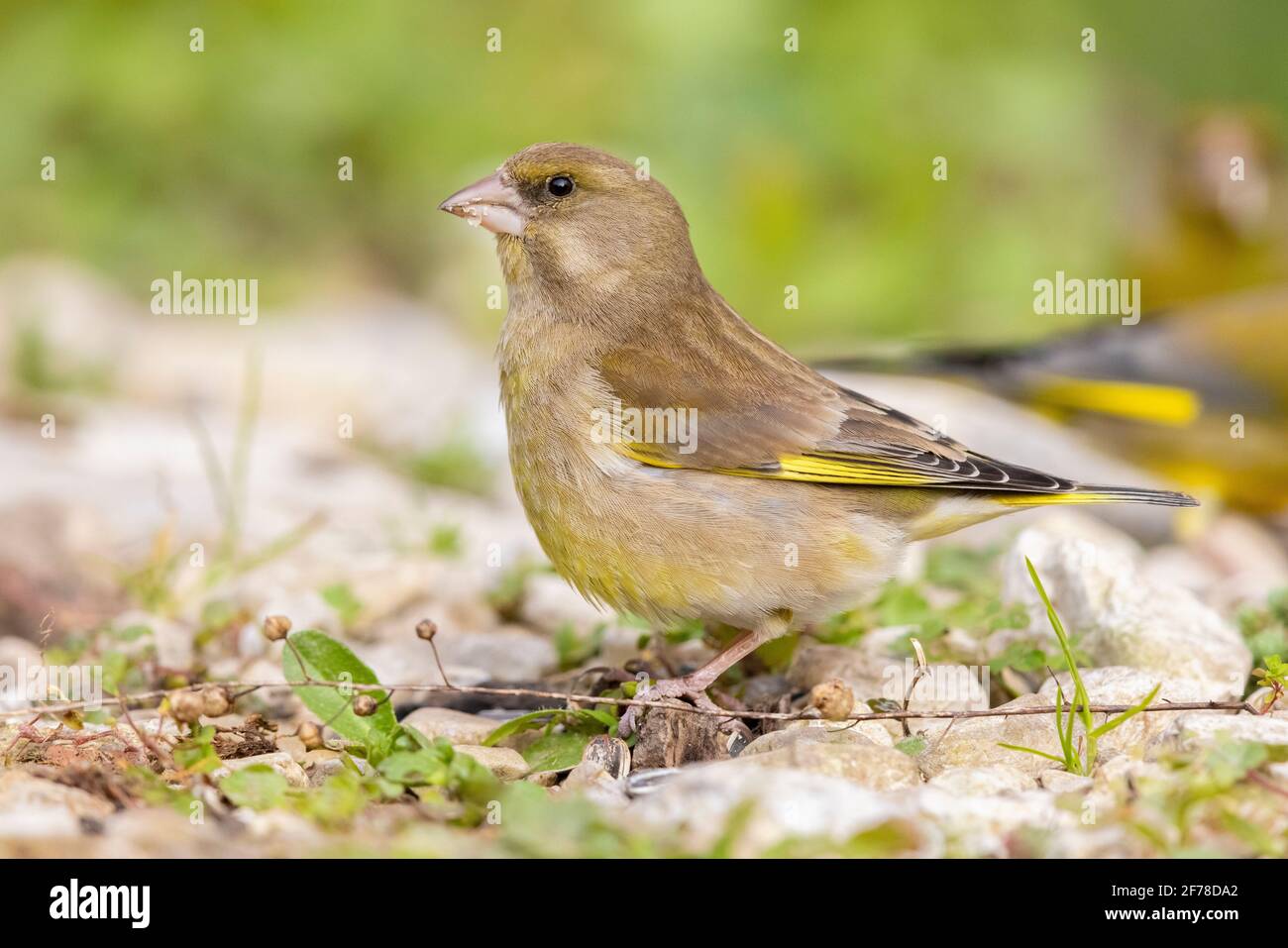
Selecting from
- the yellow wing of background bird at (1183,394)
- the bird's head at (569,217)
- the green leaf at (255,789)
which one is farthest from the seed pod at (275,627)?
the yellow wing of background bird at (1183,394)

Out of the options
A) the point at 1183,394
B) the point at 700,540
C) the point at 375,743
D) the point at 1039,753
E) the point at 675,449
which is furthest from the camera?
the point at 1183,394

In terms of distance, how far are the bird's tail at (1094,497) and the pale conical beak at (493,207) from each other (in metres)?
1.55

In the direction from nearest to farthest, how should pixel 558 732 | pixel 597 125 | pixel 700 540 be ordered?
pixel 558 732, pixel 700 540, pixel 597 125

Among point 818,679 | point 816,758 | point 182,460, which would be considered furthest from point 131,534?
point 816,758

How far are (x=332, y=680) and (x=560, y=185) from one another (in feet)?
5.18

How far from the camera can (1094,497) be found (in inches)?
161

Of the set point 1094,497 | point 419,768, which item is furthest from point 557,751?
point 1094,497

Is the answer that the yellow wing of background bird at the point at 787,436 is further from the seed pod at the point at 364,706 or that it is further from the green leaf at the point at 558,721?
the seed pod at the point at 364,706

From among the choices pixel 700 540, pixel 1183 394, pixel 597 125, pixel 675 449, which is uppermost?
pixel 597 125

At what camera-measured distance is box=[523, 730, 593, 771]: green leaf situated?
11.9 ft

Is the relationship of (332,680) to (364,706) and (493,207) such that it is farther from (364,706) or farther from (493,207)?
(493,207)

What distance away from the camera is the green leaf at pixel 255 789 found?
10.00 ft

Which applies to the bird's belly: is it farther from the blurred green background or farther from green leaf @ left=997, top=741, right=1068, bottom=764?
the blurred green background

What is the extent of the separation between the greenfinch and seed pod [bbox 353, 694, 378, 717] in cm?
61
